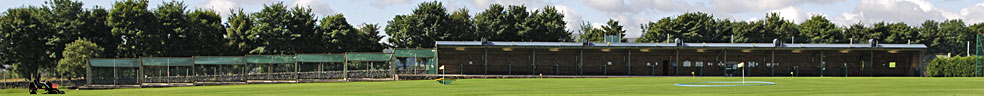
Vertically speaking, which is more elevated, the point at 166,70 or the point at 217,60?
the point at 217,60

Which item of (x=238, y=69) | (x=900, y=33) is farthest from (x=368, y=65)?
(x=900, y=33)

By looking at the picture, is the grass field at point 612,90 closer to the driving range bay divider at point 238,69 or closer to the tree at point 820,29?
the driving range bay divider at point 238,69

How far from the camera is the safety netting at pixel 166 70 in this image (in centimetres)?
3269

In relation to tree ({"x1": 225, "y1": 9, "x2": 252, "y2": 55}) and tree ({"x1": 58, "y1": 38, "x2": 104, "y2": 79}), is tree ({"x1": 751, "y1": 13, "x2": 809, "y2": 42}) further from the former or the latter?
tree ({"x1": 58, "y1": 38, "x2": 104, "y2": 79})

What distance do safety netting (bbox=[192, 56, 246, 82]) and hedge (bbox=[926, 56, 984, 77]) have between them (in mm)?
32505

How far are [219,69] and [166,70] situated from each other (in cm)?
223

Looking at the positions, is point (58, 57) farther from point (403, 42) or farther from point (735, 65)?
point (735, 65)

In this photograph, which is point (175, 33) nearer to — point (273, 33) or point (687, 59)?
point (273, 33)

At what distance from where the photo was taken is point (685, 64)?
46.4 metres

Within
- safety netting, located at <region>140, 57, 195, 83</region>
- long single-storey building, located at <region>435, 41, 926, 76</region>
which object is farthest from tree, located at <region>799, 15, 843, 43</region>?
safety netting, located at <region>140, 57, 195, 83</region>

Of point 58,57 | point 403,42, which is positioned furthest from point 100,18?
point 403,42

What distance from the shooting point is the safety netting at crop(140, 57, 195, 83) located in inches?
1287

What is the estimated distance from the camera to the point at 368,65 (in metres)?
39.5

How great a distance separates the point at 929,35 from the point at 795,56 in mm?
46986
